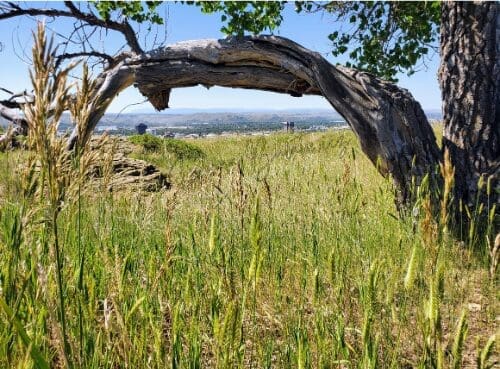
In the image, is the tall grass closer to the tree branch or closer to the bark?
the bark

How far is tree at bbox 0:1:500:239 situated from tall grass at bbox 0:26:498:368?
0.70m

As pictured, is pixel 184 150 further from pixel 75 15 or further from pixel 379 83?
pixel 379 83

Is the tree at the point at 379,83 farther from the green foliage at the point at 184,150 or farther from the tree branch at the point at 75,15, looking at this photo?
the green foliage at the point at 184,150

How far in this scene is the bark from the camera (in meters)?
4.80

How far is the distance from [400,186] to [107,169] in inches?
121

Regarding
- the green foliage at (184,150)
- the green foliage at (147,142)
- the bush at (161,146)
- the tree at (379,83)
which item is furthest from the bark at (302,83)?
the green foliage at (147,142)

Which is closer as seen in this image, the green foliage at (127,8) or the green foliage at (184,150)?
the green foliage at (127,8)

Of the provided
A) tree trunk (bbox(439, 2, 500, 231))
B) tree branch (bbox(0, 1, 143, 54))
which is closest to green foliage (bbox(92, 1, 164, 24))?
tree branch (bbox(0, 1, 143, 54))

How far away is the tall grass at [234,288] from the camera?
4.37 feet

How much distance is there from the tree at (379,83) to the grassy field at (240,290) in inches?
29.1

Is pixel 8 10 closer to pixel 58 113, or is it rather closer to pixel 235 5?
pixel 235 5

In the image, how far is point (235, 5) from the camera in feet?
21.6

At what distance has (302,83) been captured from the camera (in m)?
5.79

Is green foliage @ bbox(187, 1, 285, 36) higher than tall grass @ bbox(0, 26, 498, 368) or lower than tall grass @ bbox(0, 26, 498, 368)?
higher
